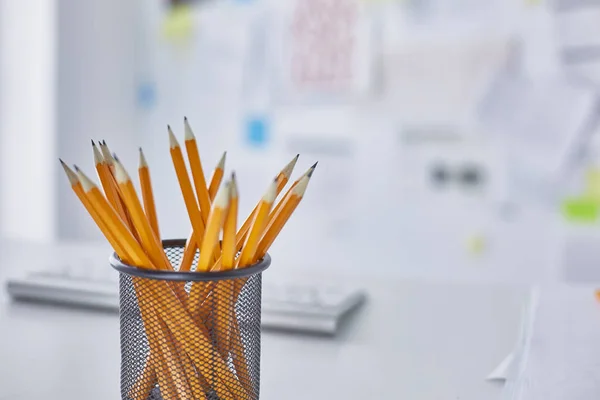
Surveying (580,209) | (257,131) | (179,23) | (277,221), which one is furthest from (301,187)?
(179,23)

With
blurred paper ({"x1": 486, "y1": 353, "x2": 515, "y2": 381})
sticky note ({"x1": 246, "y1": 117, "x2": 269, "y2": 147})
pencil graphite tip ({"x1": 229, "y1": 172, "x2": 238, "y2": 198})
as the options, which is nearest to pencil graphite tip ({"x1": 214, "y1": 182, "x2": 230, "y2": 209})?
pencil graphite tip ({"x1": 229, "y1": 172, "x2": 238, "y2": 198})

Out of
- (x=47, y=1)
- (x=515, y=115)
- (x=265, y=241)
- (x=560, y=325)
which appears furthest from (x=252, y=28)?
(x=265, y=241)

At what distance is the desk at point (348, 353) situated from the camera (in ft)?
1.83

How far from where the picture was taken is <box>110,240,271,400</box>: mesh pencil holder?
433mm

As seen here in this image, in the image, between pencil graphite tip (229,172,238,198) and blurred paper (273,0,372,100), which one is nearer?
pencil graphite tip (229,172,238,198)

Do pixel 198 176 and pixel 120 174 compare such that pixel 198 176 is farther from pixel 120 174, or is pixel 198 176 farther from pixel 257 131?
pixel 257 131

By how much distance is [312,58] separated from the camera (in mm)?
1834

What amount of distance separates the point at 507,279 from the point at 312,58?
716 mm

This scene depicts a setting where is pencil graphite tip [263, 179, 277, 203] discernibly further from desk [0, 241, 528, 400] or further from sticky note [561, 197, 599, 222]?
sticky note [561, 197, 599, 222]

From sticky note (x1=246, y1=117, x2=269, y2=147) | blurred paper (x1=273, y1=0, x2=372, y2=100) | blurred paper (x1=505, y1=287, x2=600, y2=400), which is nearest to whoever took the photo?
blurred paper (x1=505, y1=287, x2=600, y2=400)

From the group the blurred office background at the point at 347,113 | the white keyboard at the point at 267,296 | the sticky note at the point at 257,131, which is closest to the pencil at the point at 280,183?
the white keyboard at the point at 267,296

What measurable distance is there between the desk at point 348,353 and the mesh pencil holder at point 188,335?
96mm

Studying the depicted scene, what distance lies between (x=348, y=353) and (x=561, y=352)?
180 millimetres

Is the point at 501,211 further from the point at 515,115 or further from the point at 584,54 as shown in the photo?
the point at 584,54
